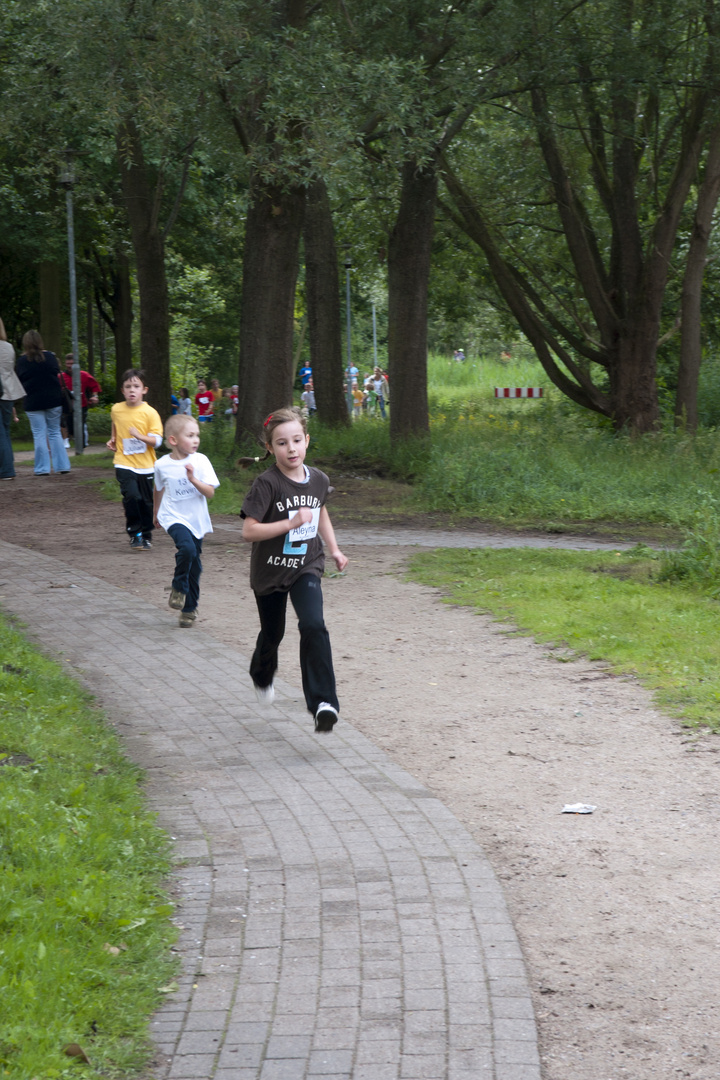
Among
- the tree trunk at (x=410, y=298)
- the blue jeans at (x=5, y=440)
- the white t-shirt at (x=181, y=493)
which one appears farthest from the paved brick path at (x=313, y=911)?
the tree trunk at (x=410, y=298)

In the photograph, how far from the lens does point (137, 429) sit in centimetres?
1138

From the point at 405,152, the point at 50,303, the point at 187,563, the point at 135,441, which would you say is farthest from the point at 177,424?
the point at 50,303

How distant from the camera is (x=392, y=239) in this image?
1853cm

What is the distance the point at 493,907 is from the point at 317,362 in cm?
1865

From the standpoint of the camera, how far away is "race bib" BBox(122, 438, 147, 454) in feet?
37.8

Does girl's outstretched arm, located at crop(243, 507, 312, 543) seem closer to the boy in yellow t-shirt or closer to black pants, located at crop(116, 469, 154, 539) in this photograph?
the boy in yellow t-shirt

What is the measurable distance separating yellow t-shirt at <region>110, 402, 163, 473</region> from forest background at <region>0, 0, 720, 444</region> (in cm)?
408

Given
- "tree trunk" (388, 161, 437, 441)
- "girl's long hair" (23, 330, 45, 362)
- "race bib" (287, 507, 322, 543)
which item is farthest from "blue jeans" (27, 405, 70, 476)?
"race bib" (287, 507, 322, 543)

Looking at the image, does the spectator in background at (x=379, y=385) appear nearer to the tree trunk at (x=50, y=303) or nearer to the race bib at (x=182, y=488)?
the tree trunk at (x=50, y=303)

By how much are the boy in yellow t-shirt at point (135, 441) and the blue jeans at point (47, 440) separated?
6.73 meters

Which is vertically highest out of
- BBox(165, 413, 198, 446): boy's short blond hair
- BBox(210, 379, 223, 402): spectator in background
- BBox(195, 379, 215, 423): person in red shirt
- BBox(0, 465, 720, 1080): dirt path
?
BBox(210, 379, 223, 402): spectator in background

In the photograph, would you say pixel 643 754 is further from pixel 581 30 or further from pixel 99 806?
pixel 581 30

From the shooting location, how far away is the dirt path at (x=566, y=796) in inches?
136

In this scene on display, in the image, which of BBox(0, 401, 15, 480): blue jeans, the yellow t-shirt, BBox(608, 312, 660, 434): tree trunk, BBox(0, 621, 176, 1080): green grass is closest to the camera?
BBox(0, 621, 176, 1080): green grass
